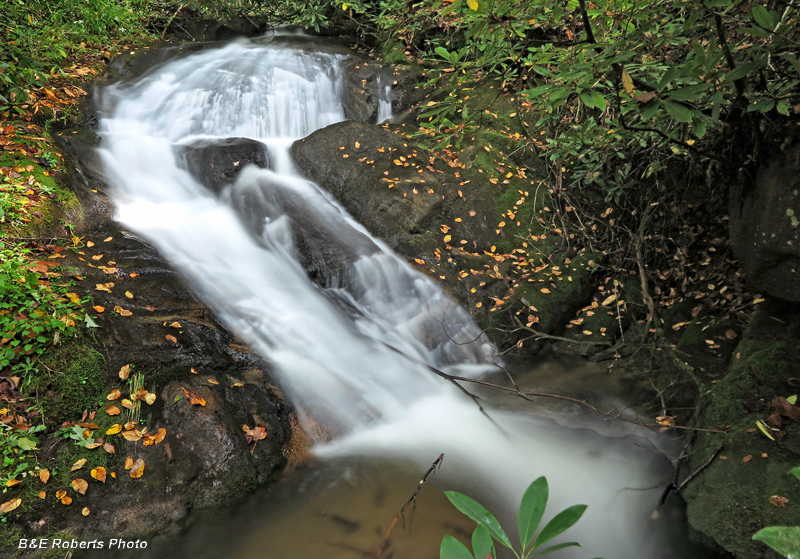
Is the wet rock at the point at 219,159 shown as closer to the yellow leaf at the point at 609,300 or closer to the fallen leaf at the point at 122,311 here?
the fallen leaf at the point at 122,311

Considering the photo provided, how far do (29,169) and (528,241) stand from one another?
17.8 ft

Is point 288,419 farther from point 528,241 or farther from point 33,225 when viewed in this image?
point 528,241

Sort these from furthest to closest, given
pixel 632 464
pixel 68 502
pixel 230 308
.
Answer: pixel 230 308 < pixel 632 464 < pixel 68 502

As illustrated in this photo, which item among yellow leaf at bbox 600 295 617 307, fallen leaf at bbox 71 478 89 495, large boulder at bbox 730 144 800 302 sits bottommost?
fallen leaf at bbox 71 478 89 495

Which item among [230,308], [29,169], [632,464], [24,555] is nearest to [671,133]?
[632,464]

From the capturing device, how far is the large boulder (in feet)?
9.87

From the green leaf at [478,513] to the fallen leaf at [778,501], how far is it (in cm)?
230

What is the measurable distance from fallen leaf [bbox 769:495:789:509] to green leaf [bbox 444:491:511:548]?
230 cm

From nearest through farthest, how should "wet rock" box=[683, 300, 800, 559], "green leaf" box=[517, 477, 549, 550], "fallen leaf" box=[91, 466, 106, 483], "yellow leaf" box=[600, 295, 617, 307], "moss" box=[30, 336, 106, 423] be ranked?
"green leaf" box=[517, 477, 549, 550] → "wet rock" box=[683, 300, 800, 559] → "fallen leaf" box=[91, 466, 106, 483] → "moss" box=[30, 336, 106, 423] → "yellow leaf" box=[600, 295, 617, 307]

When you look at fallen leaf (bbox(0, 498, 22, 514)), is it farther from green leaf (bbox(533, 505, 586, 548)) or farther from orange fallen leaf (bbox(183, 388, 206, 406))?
green leaf (bbox(533, 505, 586, 548))

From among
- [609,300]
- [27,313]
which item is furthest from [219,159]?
[609,300]

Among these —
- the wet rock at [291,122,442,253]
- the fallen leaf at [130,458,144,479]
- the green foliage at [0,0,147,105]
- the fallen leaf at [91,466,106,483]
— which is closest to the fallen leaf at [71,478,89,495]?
the fallen leaf at [91,466,106,483]

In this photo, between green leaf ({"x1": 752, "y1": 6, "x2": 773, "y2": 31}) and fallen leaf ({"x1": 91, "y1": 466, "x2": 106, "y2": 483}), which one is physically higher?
green leaf ({"x1": 752, "y1": 6, "x2": 773, "y2": 31})

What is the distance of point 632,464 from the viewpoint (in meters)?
3.72
